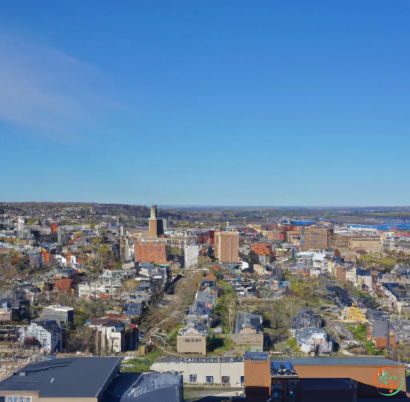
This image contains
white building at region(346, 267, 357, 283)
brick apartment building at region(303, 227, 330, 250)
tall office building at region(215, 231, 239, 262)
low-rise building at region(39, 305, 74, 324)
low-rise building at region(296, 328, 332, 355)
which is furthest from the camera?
brick apartment building at region(303, 227, 330, 250)

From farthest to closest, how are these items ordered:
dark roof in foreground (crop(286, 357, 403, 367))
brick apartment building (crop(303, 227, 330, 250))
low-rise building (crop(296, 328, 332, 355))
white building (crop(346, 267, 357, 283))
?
brick apartment building (crop(303, 227, 330, 250)), white building (crop(346, 267, 357, 283)), low-rise building (crop(296, 328, 332, 355)), dark roof in foreground (crop(286, 357, 403, 367))

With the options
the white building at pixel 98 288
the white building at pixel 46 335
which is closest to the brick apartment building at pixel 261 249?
the white building at pixel 98 288

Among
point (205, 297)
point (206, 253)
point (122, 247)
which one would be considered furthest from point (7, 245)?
point (205, 297)

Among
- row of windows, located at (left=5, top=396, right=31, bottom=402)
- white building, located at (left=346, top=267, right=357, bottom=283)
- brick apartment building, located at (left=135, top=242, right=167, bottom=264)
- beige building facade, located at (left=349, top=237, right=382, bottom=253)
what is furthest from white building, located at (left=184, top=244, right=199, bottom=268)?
row of windows, located at (left=5, top=396, right=31, bottom=402)

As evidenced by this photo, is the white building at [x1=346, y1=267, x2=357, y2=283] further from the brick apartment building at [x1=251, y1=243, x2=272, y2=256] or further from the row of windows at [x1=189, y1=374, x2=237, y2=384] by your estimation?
the row of windows at [x1=189, y1=374, x2=237, y2=384]

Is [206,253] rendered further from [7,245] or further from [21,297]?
→ [21,297]

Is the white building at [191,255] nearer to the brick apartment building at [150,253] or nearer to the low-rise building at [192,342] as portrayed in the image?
the brick apartment building at [150,253]
